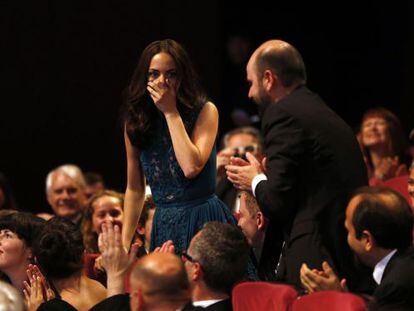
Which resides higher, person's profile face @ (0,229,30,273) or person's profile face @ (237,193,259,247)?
person's profile face @ (237,193,259,247)

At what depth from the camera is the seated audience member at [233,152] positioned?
219 inches

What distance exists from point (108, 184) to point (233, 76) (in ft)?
4.19

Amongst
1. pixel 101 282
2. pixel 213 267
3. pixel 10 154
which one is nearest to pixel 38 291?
pixel 101 282

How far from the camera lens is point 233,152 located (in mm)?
5738

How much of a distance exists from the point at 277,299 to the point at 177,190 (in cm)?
96

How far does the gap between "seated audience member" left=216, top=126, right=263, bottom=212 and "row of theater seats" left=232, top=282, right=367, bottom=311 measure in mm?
1677

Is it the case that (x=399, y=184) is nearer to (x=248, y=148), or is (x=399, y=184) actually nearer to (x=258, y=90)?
(x=248, y=148)

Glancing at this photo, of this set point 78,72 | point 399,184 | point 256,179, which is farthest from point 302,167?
point 78,72

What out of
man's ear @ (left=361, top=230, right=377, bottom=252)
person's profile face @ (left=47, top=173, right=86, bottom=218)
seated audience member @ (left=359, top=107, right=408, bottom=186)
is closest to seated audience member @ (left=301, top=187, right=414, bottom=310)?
man's ear @ (left=361, top=230, right=377, bottom=252)

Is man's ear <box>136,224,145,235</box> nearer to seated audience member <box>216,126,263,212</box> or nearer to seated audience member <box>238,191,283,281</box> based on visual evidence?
seated audience member <box>216,126,263,212</box>

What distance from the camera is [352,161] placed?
3.83m

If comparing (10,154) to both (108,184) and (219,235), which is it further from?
(219,235)

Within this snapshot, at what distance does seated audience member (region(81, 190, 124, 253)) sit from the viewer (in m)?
5.57

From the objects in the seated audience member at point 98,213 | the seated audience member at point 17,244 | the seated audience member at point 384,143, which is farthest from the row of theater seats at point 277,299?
the seated audience member at point 384,143
